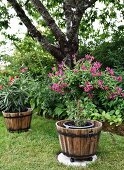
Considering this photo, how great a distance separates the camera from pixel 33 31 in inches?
291

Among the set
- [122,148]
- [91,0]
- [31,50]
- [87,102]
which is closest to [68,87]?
[87,102]

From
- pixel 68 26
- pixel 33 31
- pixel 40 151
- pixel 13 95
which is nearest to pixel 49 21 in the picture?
pixel 33 31

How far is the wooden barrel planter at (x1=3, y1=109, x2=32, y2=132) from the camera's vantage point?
5891 millimetres

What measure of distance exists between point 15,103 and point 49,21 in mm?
2368

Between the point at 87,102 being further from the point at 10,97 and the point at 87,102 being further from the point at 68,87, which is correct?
the point at 10,97

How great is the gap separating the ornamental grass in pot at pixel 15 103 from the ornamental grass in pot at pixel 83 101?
1.10m

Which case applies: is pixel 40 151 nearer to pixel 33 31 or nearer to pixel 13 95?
pixel 13 95

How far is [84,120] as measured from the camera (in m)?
4.45

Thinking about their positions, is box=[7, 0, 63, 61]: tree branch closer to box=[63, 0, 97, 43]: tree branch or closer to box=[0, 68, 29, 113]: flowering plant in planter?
box=[63, 0, 97, 43]: tree branch

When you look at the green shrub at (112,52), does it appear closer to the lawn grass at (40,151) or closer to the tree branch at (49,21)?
the tree branch at (49,21)

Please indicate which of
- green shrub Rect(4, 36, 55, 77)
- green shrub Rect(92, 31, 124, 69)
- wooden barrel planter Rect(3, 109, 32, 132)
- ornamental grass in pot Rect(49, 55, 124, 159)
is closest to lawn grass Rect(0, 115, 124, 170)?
wooden barrel planter Rect(3, 109, 32, 132)

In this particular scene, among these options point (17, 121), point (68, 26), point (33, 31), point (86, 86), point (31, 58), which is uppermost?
point (68, 26)

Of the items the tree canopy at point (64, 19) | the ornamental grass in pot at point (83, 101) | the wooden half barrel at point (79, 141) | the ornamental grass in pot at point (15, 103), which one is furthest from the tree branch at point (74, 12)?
the wooden half barrel at point (79, 141)

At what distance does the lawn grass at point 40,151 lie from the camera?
167 inches
